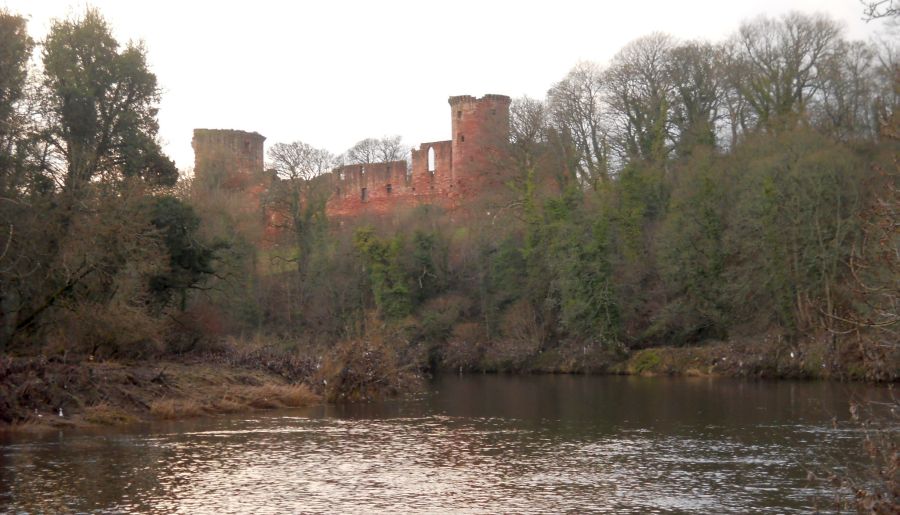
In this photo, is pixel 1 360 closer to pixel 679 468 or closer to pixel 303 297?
pixel 679 468

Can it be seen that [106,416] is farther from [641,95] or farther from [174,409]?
[641,95]

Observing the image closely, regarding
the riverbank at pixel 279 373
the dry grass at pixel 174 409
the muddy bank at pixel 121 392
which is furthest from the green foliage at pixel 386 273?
the dry grass at pixel 174 409

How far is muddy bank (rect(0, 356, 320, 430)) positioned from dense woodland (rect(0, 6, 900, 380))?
165cm

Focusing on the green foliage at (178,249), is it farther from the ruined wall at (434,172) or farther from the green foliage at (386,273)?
the ruined wall at (434,172)

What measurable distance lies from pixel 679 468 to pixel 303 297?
116 feet

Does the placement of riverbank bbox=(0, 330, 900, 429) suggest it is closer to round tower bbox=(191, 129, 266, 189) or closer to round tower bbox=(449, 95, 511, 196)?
round tower bbox=(191, 129, 266, 189)

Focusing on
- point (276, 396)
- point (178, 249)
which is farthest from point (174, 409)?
point (178, 249)

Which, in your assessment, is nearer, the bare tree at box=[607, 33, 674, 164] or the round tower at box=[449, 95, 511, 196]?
the bare tree at box=[607, 33, 674, 164]

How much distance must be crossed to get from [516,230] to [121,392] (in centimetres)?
2833

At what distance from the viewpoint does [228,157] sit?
52.9 metres

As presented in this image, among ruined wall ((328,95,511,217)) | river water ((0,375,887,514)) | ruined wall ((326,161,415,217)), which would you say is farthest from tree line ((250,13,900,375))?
river water ((0,375,887,514))

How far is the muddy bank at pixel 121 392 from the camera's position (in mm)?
19094

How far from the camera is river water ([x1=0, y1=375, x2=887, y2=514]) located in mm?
11875

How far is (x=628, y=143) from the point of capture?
1891 inches
